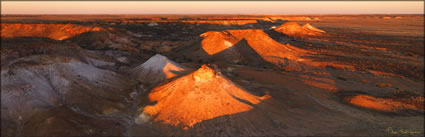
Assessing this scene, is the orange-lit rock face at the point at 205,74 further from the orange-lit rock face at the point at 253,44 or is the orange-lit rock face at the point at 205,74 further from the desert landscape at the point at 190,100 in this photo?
the orange-lit rock face at the point at 253,44

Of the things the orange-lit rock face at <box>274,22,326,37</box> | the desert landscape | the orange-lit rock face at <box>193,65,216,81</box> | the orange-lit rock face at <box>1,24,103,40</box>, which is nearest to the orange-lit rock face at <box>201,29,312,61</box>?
the desert landscape

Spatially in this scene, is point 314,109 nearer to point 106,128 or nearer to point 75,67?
point 106,128

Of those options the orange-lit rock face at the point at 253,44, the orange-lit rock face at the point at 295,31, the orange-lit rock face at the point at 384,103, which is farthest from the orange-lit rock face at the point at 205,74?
the orange-lit rock face at the point at 295,31

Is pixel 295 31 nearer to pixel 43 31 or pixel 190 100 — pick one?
pixel 190 100

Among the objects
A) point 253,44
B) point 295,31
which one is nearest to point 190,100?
point 253,44

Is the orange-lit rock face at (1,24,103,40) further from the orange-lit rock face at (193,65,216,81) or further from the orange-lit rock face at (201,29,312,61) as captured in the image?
the orange-lit rock face at (193,65,216,81)
